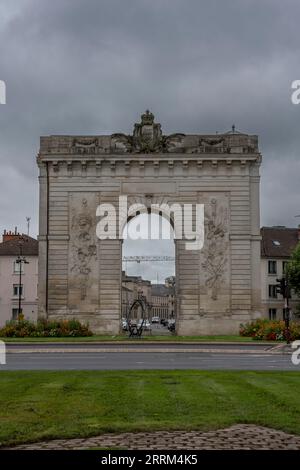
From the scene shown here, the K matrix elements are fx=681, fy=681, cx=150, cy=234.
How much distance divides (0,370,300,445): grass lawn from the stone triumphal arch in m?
27.8

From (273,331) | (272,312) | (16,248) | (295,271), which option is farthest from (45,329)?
(272,312)

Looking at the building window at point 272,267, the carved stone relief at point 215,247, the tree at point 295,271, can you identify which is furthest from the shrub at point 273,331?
the building window at point 272,267

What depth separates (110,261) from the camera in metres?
45.0

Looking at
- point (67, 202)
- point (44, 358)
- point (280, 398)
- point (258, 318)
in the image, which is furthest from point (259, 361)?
point (67, 202)

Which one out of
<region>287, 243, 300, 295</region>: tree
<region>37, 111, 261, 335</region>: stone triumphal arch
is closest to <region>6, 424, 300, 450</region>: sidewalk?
<region>37, 111, 261, 335</region>: stone triumphal arch

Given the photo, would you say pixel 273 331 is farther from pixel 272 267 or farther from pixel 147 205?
pixel 272 267

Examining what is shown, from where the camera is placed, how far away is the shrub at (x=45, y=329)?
40906 millimetres

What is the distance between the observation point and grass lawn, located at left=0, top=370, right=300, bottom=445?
31.5 ft

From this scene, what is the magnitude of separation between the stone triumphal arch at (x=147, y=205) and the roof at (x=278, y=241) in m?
24.1

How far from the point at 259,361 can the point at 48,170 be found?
26768 millimetres

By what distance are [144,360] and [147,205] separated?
23.2 metres
